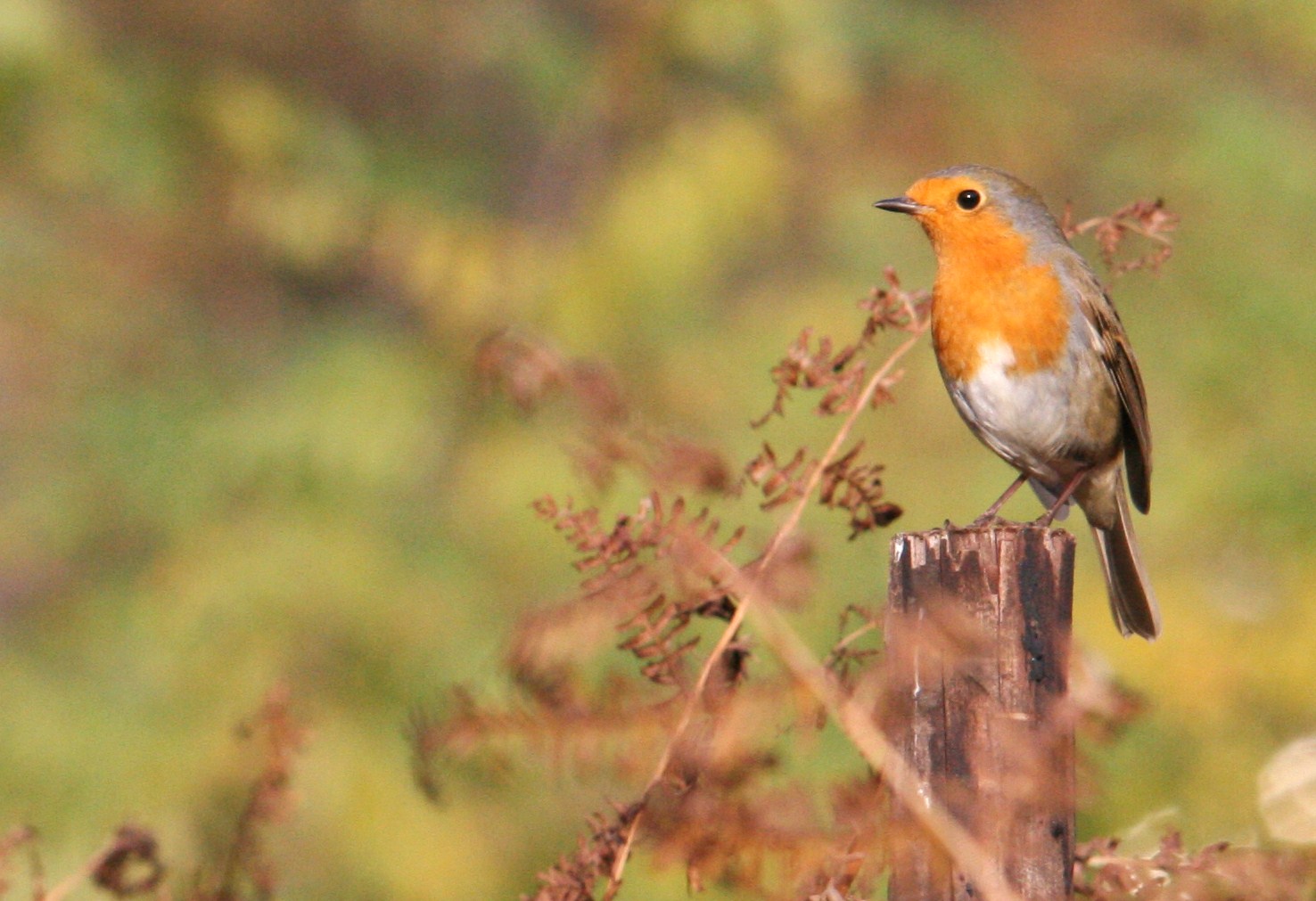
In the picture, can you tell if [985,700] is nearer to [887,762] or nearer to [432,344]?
[887,762]

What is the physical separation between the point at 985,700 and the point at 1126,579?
2.01 meters

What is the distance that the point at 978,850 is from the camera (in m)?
1.91

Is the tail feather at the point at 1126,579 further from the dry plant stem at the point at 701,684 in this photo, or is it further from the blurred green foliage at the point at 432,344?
the dry plant stem at the point at 701,684

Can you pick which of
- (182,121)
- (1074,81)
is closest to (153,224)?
(182,121)

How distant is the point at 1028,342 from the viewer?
3.59 metres

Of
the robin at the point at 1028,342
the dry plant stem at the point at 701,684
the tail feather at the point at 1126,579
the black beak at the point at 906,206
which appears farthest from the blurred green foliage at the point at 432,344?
the dry plant stem at the point at 701,684

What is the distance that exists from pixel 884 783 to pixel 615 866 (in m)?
0.34

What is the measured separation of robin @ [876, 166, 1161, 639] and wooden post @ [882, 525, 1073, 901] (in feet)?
4.33

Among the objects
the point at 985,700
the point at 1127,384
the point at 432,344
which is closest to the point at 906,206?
the point at 1127,384

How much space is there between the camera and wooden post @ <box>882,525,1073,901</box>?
1977 millimetres

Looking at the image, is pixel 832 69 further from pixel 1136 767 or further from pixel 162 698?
pixel 162 698

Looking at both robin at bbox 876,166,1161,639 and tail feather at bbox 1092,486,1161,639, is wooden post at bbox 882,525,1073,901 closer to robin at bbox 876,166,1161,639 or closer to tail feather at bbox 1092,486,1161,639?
robin at bbox 876,166,1161,639

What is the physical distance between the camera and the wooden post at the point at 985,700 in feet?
6.48

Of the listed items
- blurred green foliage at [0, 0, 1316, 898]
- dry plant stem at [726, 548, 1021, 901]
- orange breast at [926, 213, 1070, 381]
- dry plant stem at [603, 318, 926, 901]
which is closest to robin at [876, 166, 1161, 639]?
orange breast at [926, 213, 1070, 381]
